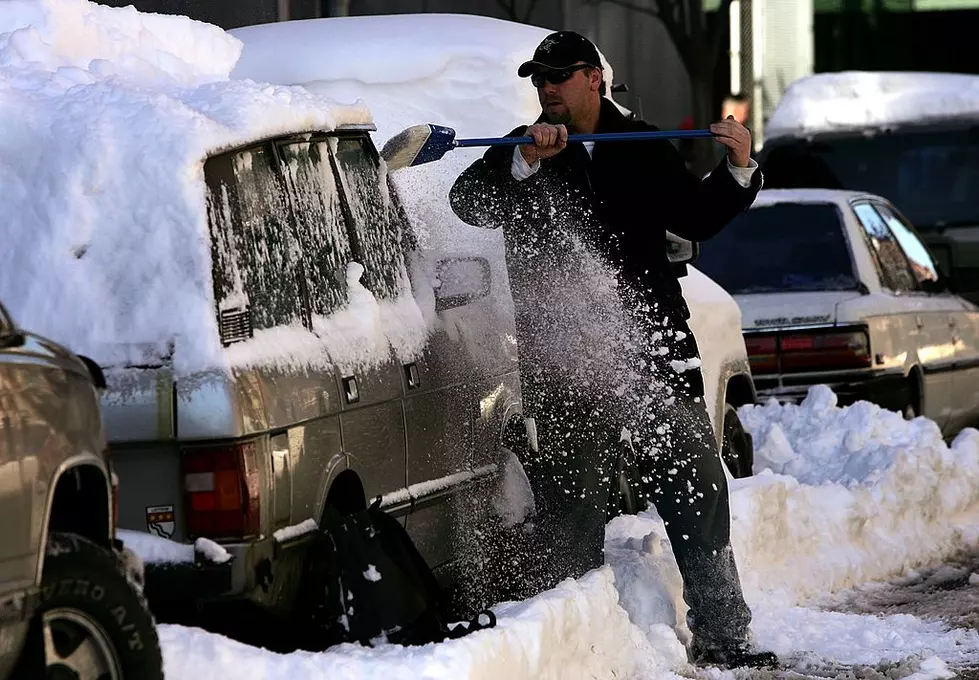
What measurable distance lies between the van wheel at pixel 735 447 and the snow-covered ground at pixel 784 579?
1.04 ft

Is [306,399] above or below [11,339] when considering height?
below

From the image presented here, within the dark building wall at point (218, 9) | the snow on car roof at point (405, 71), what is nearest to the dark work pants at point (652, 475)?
the snow on car roof at point (405, 71)

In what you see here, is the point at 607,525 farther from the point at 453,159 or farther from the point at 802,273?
the point at 802,273

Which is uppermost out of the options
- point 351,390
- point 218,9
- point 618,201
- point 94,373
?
point 218,9

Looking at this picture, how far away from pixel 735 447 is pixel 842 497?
60 cm

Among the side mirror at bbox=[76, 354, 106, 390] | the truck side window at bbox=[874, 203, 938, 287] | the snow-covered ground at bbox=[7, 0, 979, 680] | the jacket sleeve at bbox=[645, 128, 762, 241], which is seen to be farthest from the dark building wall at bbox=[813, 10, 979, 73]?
the side mirror at bbox=[76, 354, 106, 390]

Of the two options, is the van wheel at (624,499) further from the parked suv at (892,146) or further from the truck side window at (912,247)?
the parked suv at (892,146)

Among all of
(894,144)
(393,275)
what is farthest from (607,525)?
(894,144)

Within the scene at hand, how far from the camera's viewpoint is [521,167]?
6531mm

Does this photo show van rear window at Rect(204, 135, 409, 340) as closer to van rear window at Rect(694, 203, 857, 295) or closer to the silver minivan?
the silver minivan

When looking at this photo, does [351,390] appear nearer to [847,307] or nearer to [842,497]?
[842,497]

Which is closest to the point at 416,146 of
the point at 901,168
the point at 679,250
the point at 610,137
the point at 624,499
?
the point at 610,137

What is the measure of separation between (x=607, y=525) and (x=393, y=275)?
1.85 meters

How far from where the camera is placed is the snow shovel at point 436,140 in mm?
6578
